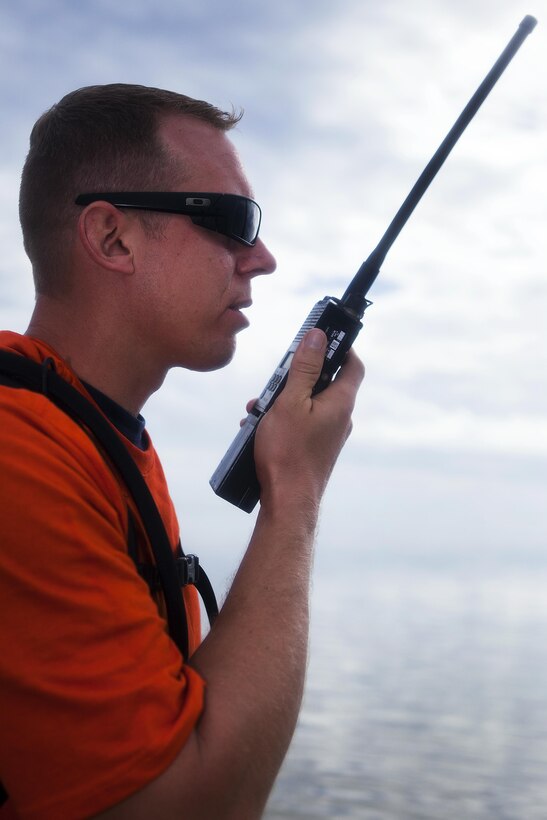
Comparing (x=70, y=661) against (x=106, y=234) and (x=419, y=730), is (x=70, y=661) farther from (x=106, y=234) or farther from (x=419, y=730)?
(x=419, y=730)

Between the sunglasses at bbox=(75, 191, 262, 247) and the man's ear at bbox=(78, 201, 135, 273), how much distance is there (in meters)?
0.03

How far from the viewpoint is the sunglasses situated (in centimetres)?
290

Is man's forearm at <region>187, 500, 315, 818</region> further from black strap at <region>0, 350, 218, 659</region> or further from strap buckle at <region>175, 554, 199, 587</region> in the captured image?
strap buckle at <region>175, 554, 199, 587</region>

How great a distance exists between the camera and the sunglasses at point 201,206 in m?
2.90

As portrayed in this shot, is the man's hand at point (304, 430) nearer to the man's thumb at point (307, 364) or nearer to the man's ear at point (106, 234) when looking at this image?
the man's thumb at point (307, 364)

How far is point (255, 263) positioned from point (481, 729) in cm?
5741

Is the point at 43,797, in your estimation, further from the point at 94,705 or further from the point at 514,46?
the point at 514,46

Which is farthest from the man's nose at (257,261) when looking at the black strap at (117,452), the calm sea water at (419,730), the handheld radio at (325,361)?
the calm sea water at (419,730)

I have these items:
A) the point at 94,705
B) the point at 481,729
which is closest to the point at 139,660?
the point at 94,705

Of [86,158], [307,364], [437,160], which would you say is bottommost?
[307,364]

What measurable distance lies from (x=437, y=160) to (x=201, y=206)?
2.96 feet

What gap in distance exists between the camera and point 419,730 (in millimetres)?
52406

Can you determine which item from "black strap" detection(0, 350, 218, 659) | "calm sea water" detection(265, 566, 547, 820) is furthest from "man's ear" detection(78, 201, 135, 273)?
"calm sea water" detection(265, 566, 547, 820)

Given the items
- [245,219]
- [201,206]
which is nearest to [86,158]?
[201,206]
